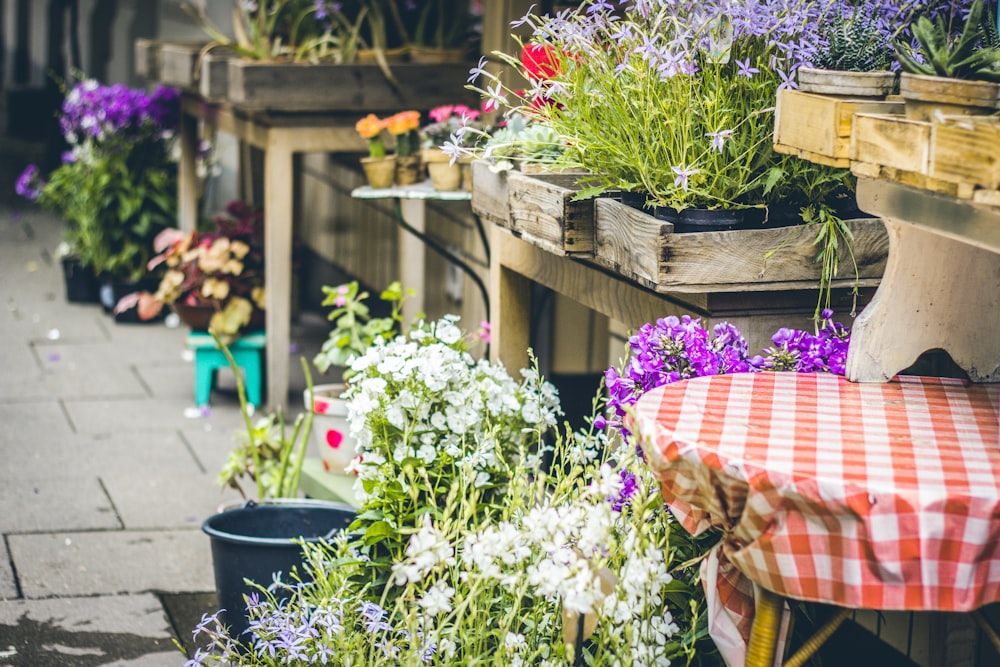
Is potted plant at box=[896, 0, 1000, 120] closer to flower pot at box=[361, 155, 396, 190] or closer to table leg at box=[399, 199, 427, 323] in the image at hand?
flower pot at box=[361, 155, 396, 190]

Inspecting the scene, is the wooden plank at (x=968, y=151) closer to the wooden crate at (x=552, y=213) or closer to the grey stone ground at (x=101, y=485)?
the wooden crate at (x=552, y=213)

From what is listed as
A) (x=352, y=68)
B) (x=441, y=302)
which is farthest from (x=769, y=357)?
(x=441, y=302)

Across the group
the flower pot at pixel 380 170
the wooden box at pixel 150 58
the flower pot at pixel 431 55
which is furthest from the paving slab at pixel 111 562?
the wooden box at pixel 150 58

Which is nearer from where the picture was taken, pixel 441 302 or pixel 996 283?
pixel 996 283

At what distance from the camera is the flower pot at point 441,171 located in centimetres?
358

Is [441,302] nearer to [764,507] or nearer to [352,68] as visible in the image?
[352,68]

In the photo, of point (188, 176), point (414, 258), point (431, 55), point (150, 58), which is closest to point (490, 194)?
point (414, 258)

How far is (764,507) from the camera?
5.11 feet

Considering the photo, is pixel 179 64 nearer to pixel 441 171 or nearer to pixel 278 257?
pixel 278 257

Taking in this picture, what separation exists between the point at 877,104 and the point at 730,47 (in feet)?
1.11

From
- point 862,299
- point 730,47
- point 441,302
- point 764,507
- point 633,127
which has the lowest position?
point 441,302

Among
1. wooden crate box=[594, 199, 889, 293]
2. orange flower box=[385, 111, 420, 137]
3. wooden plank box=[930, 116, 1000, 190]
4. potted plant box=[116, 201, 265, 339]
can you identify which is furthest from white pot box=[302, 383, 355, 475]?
wooden plank box=[930, 116, 1000, 190]

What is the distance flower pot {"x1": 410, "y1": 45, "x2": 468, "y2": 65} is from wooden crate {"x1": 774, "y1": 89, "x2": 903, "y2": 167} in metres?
2.98

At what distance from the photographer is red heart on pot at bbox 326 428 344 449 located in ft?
11.3
